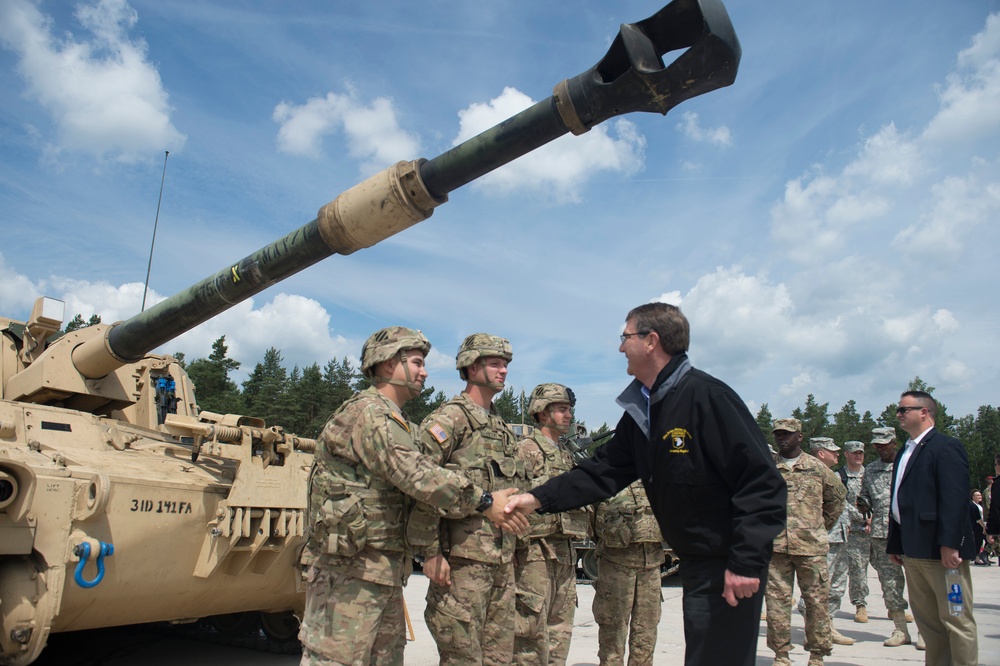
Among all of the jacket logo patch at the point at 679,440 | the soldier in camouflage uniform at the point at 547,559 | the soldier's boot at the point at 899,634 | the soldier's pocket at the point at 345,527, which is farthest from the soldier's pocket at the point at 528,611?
the soldier's boot at the point at 899,634

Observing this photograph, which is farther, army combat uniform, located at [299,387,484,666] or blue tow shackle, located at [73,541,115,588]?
blue tow shackle, located at [73,541,115,588]

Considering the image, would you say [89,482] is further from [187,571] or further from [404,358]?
[404,358]

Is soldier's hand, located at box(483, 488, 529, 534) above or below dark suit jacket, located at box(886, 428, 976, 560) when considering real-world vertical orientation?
below

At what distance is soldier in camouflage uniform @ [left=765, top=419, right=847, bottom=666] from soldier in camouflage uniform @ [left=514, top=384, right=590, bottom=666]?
5.34 feet

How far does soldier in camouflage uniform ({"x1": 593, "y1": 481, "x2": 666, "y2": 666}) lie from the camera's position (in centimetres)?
519

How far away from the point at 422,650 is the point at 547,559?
2392 millimetres

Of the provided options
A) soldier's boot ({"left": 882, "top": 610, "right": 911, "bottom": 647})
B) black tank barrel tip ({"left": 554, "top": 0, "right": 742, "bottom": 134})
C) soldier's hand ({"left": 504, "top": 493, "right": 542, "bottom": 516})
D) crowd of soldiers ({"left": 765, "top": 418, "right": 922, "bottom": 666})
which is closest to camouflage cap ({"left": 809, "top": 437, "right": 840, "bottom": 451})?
crowd of soldiers ({"left": 765, "top": 418, "right": 922, "bottom": 666})

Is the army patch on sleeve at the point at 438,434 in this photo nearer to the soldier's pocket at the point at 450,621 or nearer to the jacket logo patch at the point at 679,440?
the soldier's pocket at the point at 450,621

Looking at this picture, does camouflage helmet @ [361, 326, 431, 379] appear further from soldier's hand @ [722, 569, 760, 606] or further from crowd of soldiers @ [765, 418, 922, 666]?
crowd of soldiers @ [765, 418, 922, 666]

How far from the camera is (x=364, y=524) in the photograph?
144 inches

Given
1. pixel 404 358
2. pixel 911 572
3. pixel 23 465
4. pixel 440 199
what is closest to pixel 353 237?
pixel 440 199

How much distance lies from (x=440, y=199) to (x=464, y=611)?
2208mm

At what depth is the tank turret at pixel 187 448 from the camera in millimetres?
3586

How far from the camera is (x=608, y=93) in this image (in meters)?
3.57
